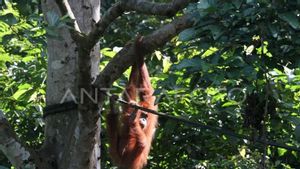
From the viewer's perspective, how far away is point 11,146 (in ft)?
9.29

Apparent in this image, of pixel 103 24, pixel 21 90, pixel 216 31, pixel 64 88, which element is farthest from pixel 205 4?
pixel 21 90

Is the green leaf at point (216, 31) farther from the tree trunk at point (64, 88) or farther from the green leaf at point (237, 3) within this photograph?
the tree trunk at point (64, 88)

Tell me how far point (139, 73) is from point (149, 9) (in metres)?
0.96

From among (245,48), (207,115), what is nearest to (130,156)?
(207,115)

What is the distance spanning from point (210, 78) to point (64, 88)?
0.99 metres

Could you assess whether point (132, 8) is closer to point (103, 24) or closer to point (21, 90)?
point (103, 24)

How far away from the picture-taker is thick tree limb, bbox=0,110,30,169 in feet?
9.20

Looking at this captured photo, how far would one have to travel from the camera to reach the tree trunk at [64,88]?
9.67ft

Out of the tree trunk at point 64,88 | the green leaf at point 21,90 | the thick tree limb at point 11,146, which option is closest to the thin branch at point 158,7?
the tree trunk at point 64,88

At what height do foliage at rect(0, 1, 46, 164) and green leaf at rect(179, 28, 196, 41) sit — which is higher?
green leaf at rect(179, 28, 196, 41)

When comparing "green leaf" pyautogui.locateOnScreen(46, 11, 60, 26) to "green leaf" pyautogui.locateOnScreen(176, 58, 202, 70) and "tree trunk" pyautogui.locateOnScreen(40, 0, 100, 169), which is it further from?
"tree trunk" pyautogui.locateOnScreen(40, 0, 100, 169)

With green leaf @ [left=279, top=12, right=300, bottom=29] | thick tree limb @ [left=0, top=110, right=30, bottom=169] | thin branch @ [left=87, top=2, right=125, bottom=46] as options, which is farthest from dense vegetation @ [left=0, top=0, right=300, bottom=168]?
thick tree limb @ [left=0, top=110, right=30, bottom=169]

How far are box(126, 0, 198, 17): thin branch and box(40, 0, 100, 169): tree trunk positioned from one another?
1.10 feet

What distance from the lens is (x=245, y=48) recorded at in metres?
2.47
